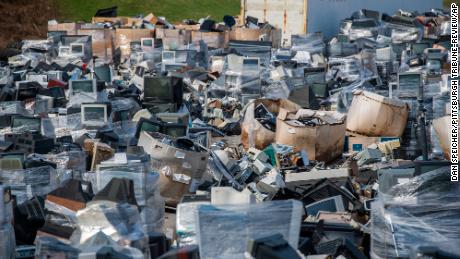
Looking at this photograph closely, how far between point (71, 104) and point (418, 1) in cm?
2681

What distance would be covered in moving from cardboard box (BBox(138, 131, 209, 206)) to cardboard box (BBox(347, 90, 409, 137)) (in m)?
5.09

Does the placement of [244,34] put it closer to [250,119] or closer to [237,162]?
[250,119]

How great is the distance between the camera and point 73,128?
14.6 metres

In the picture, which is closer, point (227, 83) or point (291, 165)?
point (291, 165)

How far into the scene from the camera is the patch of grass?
140 ft

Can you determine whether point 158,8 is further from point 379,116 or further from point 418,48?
point 379,116

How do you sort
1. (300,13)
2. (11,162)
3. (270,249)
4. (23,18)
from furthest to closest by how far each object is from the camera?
(23,18), (300,13), (11,162), (270,249)

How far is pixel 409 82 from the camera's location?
17750 mm

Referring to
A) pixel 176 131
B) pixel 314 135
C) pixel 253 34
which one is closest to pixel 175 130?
pixel 176 131

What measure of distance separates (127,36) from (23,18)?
11.9 metres

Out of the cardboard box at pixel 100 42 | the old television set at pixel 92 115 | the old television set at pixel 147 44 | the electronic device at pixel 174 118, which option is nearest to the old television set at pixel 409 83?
the electronic device at pixel 174 118

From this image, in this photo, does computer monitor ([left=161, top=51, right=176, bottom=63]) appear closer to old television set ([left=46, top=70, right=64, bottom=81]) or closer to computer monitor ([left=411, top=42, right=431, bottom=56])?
old television set ([left=46, top=70, right=64, bottom=81])

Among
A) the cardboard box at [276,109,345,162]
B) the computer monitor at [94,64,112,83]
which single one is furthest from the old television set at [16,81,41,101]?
the cardboard box at [276,109,345,162]

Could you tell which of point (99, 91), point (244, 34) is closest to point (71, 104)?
point (99, 91)
